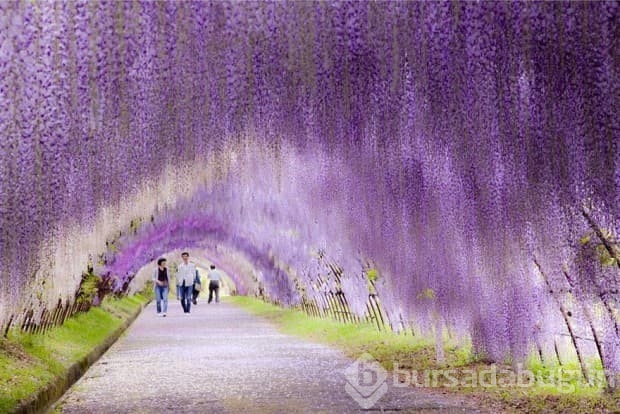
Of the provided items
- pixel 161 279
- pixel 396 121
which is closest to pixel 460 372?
pixel 396 121

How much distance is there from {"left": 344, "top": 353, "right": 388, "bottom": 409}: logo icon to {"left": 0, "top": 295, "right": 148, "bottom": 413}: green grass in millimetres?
3067

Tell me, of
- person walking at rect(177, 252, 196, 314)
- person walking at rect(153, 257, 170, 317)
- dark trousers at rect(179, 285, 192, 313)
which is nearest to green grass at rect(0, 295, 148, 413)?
person walking at rect(153, 257, 170, 317)

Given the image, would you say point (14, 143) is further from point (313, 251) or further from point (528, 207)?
point (313, 251)

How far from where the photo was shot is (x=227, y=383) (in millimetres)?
9695

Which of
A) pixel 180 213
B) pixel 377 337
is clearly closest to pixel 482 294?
pixel 377 337

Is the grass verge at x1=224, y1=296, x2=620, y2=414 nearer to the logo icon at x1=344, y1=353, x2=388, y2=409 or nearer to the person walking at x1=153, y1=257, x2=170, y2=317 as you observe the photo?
the logo icon at x1=344, y1=353, x2=388, y2=409

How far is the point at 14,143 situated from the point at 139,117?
51.2 inches

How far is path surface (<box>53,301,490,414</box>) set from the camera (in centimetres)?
785

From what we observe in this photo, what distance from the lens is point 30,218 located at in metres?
9.25

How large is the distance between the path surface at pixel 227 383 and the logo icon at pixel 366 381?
0.07m

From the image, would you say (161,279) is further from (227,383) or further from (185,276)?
(227,383)

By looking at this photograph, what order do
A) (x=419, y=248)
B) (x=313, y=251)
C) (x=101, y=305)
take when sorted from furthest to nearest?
(x=101, y=305)
(x=313, y=251)
(x=419, y=248)

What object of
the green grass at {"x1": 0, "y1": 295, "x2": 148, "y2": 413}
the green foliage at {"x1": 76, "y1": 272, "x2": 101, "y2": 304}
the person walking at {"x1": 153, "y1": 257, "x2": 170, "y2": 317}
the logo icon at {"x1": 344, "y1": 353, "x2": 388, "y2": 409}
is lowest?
the logo icon at {"x1": 344, "y1": 353, "x2": 388, "y2": 409}

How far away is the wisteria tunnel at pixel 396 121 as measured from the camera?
690 centimetres
